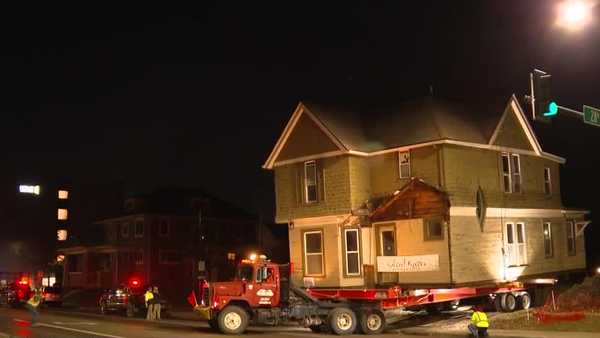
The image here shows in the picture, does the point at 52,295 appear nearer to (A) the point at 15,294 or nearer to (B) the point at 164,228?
(A) the point at 15,294

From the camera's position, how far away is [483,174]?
30531 mm

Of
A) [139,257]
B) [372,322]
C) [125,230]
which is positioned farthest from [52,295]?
[372,322]

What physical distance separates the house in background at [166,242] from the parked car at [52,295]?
33.9 feet

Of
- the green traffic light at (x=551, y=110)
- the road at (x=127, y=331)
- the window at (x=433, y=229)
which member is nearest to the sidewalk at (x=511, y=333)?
the road at (x=127, y=331)

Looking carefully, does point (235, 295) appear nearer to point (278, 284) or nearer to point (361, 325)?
point (278, 284)

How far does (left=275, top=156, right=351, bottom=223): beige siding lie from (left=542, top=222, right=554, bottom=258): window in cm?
1050

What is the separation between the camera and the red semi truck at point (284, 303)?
78.5 ft

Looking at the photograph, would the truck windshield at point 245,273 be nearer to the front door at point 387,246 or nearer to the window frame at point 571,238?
the front door at point 387,246

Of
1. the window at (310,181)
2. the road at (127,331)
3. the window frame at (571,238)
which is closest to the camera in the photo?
the road at (127,331)

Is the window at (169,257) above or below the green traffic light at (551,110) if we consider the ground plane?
below

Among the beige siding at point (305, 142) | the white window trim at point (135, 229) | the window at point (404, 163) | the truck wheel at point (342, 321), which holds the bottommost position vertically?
the truck wheel at point (342, 321)

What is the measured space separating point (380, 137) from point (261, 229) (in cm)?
3924

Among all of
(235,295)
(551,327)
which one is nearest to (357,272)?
(235,295)

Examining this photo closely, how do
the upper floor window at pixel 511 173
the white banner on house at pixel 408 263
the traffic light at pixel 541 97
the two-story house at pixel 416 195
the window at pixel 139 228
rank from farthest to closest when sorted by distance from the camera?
the window at pixel 139 228, the upper floor window at pixel 511 173, the two-story house at pixel 416 195, the white banner on house at pixel 408 263, the traffic light at pixel 541 97
